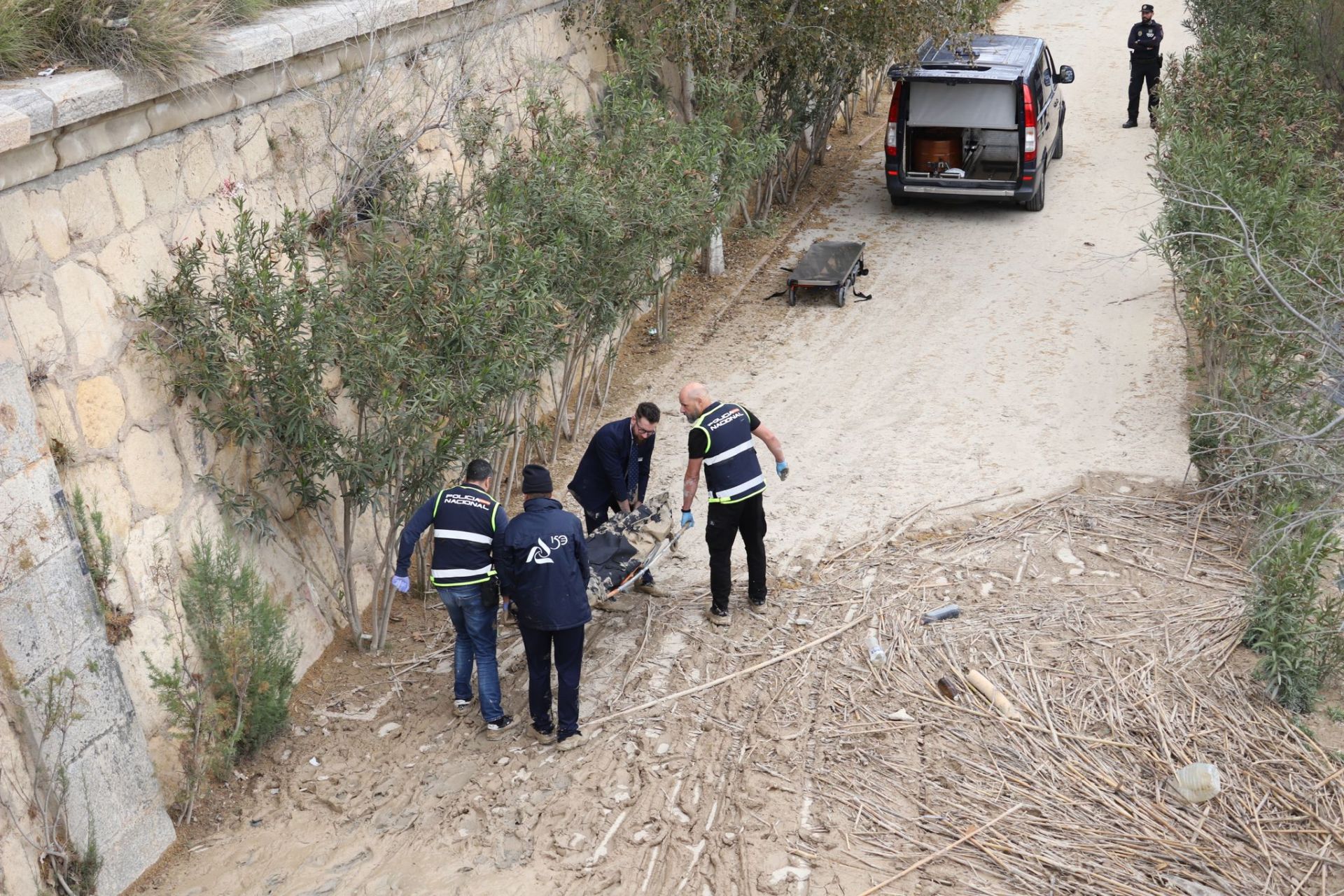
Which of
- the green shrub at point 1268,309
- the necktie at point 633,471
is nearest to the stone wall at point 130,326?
the necktie at point 633,471

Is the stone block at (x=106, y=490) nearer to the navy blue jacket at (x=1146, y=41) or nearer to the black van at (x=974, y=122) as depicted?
the black van at (x=974, y=122)

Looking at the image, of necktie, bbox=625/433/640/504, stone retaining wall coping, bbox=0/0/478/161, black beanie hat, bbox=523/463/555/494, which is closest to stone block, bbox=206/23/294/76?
stone retaining wall coping, bbox=0/0/478/161

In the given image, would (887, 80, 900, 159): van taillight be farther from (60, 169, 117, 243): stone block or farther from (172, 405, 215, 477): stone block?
(60, 169, 117, 243): stone block

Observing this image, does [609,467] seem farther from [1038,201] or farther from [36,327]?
[1038,201]

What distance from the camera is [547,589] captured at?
6.31 metres

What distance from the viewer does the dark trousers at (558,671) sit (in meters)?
6.48

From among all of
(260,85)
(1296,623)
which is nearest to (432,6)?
(260,85)

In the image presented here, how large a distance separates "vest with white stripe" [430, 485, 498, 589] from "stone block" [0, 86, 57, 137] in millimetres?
2563

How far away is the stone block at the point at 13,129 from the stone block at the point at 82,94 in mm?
287

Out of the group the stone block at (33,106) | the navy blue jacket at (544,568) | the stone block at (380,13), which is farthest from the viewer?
the stone block at (380,13)

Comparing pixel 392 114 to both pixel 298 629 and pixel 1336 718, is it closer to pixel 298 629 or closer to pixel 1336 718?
pixel 298 629

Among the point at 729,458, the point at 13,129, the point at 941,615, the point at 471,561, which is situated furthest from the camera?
the point at 941,615

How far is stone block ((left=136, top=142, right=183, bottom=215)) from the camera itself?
20.9 ft

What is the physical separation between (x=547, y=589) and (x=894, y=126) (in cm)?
953
